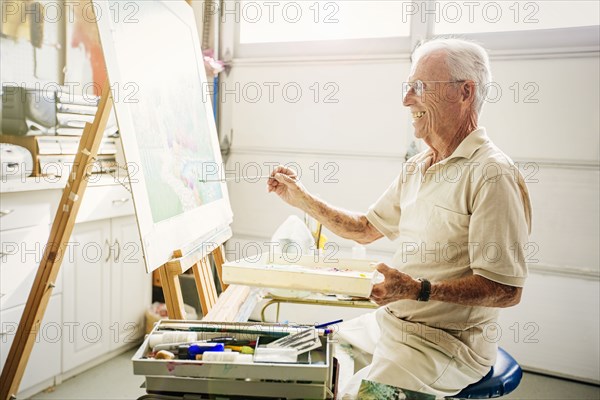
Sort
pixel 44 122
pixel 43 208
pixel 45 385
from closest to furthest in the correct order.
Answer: pixel 43 208 → pixel 45 385 → pixel 44 122

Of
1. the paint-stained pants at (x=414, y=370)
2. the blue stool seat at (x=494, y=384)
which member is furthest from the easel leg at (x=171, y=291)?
the blue stool seat at (x=494, y=384)

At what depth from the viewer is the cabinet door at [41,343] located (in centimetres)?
198

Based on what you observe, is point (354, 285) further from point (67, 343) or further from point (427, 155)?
point (67, 343)

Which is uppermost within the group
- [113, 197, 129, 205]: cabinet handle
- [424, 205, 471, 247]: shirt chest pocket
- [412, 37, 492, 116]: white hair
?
[412, 37, 492, 116]: white hair

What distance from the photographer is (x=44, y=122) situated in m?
2.35

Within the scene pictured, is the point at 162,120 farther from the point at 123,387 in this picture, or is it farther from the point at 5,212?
the point at 123,387

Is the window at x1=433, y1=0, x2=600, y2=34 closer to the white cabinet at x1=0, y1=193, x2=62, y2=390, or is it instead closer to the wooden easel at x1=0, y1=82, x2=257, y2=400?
the wooden easel at x1=0, y1=82, x2=257, y2=400

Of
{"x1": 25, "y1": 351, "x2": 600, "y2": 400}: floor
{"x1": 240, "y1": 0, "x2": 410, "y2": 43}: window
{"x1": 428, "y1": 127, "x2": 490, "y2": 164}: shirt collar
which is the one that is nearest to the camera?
{"x1": 428, "y1": 127, "x2": 490, "y2": 164}: shirt collar

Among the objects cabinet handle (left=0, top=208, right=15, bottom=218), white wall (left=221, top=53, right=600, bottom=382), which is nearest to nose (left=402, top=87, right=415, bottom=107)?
white wall (left=221, top=53, right=600, bottom=382)

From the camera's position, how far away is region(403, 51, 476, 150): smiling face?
133 centimetres

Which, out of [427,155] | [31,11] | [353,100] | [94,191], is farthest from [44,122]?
[427,155]

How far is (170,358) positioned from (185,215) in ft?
1.83

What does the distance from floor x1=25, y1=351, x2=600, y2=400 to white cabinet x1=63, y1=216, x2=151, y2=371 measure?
0.26 ft

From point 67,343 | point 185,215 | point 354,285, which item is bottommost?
point 67,343
